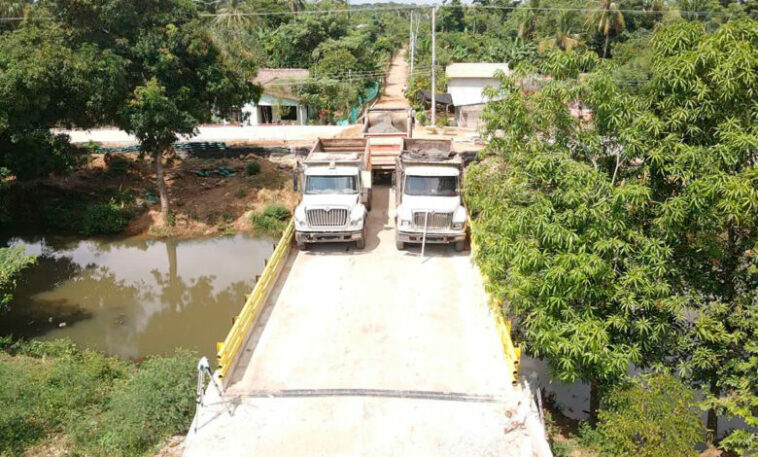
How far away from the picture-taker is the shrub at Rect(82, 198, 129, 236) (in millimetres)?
26781

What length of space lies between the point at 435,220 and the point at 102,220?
17.2 m

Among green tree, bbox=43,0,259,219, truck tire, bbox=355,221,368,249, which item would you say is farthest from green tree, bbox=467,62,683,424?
green tree, bbox=43,0,259,219

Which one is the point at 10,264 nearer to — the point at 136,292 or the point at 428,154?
the point at 136,292

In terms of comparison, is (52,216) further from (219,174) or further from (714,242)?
(714,242)

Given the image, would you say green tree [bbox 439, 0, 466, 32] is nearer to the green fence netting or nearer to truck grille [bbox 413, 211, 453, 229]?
the green fence netting

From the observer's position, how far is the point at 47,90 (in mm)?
22312

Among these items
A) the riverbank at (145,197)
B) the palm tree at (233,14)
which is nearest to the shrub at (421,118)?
the riverbank at (145,197)

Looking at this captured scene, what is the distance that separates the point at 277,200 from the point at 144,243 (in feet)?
21.1

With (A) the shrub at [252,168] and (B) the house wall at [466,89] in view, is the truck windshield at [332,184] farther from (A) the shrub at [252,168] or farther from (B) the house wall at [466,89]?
(B) the house wall at [466,89]

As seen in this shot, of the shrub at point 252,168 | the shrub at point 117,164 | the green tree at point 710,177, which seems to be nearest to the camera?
the green tree at point 710,177

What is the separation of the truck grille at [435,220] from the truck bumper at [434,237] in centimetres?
24

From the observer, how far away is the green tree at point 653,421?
10.9 m

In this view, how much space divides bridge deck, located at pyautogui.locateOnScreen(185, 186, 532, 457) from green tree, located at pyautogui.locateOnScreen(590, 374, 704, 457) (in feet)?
6.90

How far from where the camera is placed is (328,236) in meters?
17.4
